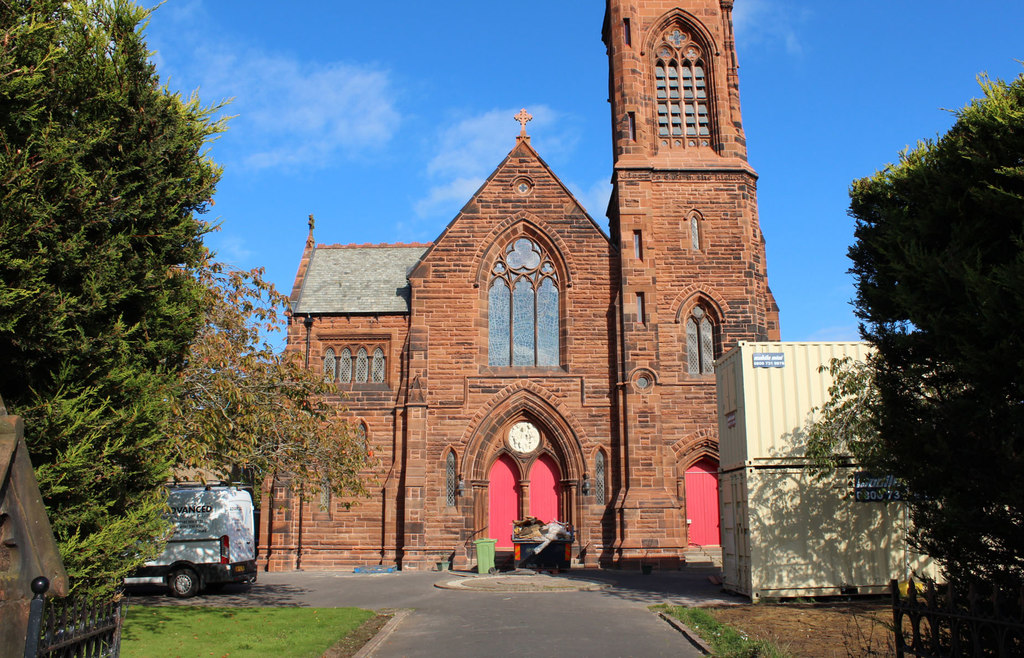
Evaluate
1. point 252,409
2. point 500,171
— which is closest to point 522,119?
point 500,171

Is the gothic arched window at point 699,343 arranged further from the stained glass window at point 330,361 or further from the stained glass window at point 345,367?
the stained glass window at point 330,361

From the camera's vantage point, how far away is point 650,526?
21.0 m

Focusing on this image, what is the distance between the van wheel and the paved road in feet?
1.30

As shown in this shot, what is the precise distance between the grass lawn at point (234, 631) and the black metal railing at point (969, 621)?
677cm

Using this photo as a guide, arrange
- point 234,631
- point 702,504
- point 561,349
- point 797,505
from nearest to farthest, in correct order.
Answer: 1. point 234,631
2. point 797,505
3. point 702,504
4. point 561,349

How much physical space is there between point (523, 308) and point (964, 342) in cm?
1787

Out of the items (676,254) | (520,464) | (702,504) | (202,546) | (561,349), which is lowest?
(202,546)

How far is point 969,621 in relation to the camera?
18.0 ft

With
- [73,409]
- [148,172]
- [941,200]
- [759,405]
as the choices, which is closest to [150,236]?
[148,172]

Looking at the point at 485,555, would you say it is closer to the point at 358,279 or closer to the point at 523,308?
the point at 523,308

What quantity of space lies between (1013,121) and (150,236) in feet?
27.9

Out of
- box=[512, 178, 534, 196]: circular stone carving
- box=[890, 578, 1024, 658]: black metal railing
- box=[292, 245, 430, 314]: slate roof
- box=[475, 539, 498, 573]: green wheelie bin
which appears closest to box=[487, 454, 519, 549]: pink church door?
box=[475, 539, 498, 573]: green wheelie bin

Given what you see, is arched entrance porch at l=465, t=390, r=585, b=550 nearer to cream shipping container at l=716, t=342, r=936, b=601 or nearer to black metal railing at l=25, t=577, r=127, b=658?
cream shipping container at l=716, t=342, r=936, b=601

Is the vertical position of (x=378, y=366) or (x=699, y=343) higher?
(x=699, y=343)
